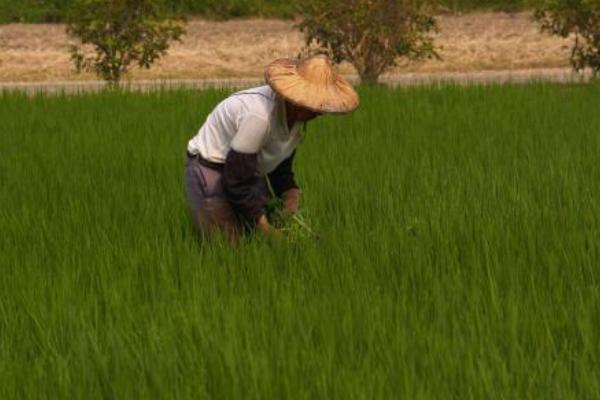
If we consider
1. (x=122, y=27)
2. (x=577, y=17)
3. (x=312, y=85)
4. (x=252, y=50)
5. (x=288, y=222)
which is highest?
(x=312, y=85)

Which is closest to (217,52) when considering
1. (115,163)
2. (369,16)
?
(369,16)

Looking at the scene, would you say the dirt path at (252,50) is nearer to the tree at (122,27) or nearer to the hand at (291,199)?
the tree at (122,27)

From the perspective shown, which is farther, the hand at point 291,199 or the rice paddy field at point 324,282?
the hand at point 291,199

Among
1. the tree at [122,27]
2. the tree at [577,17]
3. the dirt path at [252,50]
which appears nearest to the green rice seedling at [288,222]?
the tree at [577,17]

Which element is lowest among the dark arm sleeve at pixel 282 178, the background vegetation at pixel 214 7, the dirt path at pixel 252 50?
the dirt path at pixel 252 50

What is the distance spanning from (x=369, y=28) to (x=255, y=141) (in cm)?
1166

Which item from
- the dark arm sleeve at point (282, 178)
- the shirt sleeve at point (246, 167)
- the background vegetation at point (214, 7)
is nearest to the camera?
the shirt sleeve at point (246, 167)

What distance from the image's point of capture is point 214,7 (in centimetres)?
2397

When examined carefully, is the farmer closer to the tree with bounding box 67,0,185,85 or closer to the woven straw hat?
the woven straw hat

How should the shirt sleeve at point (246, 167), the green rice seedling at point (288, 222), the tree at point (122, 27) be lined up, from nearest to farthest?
the shirt sleeve at point (246, 167) < the green rice seedling at point (288, 222) < the tree at point (122, 27)

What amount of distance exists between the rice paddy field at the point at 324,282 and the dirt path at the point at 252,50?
1344 cm

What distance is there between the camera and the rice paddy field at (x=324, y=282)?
263 centimetres

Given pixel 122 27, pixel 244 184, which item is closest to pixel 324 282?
pixel 244 184

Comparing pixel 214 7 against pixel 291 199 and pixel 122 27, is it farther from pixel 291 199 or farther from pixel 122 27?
pixel 291 199
